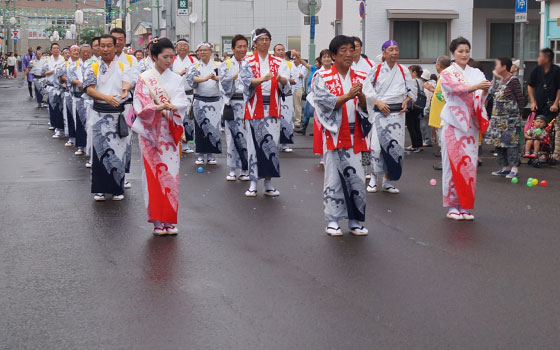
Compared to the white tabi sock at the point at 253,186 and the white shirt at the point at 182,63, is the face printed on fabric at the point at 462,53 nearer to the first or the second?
the white tabi sock at the point at 253,186

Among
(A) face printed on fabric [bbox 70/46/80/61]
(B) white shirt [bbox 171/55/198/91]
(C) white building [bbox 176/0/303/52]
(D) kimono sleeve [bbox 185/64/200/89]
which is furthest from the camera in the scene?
(C) white building [bbox 176/0/303/52]

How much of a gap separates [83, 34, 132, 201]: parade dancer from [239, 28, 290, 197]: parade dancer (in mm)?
1559

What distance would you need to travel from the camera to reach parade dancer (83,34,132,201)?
34.4 ft

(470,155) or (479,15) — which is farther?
(479,15)

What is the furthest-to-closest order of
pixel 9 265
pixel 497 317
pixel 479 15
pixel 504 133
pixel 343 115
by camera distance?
pixel 479 15, pixel 504 133, pixel 343 115, pixel 9 265, pixel 497 317

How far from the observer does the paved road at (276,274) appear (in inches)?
208

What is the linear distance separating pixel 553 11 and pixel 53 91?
11.7 meters

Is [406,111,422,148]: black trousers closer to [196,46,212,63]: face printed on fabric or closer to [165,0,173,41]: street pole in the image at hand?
[196,46,212,63]: face printed on fabric

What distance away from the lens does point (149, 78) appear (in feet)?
27.9

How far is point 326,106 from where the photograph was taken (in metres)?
8.12

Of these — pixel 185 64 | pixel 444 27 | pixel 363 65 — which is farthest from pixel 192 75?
pixel 444 27

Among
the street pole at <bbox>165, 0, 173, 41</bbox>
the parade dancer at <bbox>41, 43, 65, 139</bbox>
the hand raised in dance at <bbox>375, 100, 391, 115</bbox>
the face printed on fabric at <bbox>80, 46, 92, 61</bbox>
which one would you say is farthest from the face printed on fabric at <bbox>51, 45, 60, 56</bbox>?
the street pole at <bbox>165, 0, 173, 41</bbox>

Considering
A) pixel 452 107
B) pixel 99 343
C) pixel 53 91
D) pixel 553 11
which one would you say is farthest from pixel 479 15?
pixel 99 343

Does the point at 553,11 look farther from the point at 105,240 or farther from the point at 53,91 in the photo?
the point at 105,240
